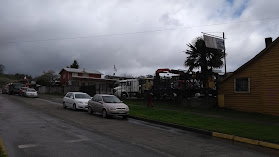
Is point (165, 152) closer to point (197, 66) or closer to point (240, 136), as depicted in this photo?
point (240, 136)

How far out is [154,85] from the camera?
25.8 meters

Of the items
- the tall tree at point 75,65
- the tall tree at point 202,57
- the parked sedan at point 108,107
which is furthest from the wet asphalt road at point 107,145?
the tall tree at point 75,65

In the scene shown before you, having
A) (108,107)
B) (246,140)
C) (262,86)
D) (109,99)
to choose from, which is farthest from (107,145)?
(262,86)

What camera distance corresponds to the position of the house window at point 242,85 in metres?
18.7

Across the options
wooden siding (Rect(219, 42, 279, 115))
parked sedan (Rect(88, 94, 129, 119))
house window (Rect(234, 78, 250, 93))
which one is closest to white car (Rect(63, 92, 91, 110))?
parked sedan (Rect(88, 94, 129, 119))

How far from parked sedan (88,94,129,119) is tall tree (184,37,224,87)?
1013 cm

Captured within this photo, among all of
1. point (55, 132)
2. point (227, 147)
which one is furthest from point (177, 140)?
point (55, 132)

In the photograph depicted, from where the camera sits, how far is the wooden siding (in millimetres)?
16922

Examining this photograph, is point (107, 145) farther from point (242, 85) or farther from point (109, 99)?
point (242, 85)

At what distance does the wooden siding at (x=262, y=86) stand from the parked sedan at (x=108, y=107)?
8441 mm

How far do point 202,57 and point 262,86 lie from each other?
763 cm

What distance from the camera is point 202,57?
24.4 metres

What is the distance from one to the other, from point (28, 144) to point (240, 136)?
A: 7.48m

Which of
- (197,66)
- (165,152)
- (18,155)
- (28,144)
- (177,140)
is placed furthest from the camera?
(197,66)
